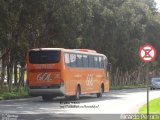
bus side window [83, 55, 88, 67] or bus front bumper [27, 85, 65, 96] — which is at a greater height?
bus side window [83, 55, 88, 67]

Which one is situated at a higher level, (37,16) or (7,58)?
(37,16)

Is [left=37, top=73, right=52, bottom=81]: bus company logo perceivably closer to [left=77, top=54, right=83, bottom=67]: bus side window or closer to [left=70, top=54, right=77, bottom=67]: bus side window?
[left=70, top=54, right=77, bottom=67]: bus side window

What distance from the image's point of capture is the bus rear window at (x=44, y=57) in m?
32.8

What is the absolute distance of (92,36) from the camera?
179ft

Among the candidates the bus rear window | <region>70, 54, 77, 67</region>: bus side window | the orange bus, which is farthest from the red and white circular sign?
<region>70, 54, 77, 67</region>: bus side window

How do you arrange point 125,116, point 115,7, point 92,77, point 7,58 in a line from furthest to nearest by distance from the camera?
point 115,7, point 7,58, point 92,77, point 125,116

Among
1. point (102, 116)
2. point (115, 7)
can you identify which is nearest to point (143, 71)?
point (115, 7)

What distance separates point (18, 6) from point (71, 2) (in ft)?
20.5

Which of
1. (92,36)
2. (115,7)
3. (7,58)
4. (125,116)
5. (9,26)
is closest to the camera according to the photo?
(125,116)

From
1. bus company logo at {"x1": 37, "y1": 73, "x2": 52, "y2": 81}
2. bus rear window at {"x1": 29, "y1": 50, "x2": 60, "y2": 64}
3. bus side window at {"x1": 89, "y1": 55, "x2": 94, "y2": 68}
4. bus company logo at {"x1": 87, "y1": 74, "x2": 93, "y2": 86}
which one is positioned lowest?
bus company logo at {"x1": 87, "y1": 74, "x2": 93, "y2": 86}

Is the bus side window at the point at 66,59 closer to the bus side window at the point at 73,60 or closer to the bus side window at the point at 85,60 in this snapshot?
the bus side window at the point at 73,60

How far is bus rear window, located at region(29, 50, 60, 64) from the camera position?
3281cm

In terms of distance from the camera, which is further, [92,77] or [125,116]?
[92,77]

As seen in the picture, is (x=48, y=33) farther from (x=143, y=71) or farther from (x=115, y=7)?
(x=143, y=71)
